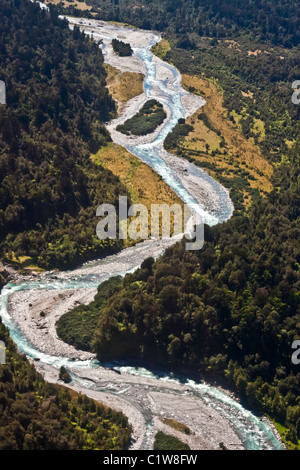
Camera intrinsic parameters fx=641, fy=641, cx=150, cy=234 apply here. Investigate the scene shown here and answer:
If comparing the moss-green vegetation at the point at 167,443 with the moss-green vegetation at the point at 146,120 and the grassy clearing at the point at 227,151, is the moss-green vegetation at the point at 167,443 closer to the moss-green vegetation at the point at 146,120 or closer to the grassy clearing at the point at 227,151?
the grassy clearing at the point at 227,151

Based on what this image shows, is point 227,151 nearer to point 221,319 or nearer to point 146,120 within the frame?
point 146,120

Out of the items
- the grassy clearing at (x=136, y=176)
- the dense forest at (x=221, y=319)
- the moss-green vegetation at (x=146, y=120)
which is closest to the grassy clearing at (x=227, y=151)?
the moss-green vegetation at (x=146, y=120)

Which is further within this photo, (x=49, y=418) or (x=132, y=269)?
(x=132, y=269)

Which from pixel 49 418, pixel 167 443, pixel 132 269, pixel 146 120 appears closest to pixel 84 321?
pixel 132 269

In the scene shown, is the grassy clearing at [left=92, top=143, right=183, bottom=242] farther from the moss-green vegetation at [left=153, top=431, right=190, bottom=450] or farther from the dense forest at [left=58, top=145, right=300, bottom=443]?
the moss-green vegetation at [left=153, top=431, right=190, bottom=450]

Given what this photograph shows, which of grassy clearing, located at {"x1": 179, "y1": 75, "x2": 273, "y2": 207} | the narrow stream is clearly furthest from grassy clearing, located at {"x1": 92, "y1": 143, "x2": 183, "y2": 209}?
grassy clearing, located at {"x1": 179, "y1": 75, "x2": 273, "y2": 207}

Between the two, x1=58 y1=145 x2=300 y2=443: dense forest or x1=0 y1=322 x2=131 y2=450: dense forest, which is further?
x1=58 y1=145 x2=300 y2=443: dense forest
